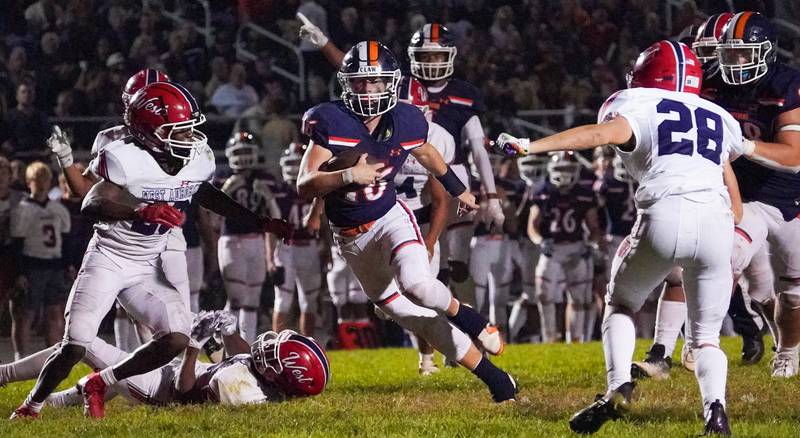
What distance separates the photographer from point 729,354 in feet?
29.9

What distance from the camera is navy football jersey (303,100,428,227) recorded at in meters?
6.27

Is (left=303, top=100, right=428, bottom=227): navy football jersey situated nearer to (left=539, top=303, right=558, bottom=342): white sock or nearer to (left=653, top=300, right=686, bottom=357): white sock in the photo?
(left=653, top=300, right=686, bottom=357): white sock

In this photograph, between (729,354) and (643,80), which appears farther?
(729,354)

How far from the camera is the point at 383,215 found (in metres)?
6.46

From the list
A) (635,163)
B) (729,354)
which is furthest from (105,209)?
(729,354)

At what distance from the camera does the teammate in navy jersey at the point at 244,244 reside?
426 inches

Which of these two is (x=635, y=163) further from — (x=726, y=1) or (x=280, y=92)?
(x=726, y=1)

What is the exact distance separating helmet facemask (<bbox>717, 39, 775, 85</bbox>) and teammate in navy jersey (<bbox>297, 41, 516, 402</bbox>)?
1.89 m

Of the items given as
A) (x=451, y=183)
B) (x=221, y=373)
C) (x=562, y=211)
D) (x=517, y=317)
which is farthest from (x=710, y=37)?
(x=517, y=317)

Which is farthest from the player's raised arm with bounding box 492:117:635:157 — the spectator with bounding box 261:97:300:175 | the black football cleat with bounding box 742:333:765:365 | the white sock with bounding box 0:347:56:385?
the spectator with bounding box 261:97:300:175

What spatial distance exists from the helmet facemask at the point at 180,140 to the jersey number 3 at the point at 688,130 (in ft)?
7.39

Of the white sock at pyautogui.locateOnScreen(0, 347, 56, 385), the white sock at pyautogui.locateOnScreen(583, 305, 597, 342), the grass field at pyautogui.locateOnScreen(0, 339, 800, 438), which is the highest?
the white sock at pyautogui.locateOnScreen(0, 347, 56, 385)

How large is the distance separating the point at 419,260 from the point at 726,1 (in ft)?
36.1

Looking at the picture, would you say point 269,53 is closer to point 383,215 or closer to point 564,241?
point 564,241
